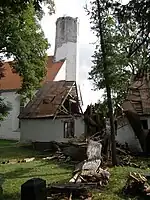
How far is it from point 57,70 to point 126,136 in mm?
22543

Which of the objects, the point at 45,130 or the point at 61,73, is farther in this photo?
the point at 61,73

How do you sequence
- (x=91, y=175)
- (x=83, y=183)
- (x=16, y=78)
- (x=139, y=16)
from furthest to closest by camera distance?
(x=16, y=78) < (x=91, y=175) < (x=83, y=183) < (x=139, y=16)

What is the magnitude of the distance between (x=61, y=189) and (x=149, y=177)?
3.91 metres

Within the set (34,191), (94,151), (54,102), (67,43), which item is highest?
(67,43)

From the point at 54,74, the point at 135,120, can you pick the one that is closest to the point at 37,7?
the point at 135,120

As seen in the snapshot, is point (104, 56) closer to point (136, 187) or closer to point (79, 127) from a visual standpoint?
point (136, 187)

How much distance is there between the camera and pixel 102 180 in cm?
1337

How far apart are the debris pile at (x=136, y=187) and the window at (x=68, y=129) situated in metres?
18.6

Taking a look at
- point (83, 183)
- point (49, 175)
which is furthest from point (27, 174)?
point (83, 183)

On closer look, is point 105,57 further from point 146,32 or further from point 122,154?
point 146,32

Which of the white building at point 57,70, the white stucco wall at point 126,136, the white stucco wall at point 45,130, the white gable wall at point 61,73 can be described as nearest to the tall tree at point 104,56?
the white stucco wall at point 126,136

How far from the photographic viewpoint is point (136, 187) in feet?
37.8

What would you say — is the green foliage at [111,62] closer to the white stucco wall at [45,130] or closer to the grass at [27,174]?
the grass at [27,174]

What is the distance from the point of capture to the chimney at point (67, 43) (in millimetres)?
48594
